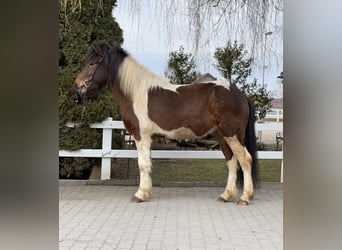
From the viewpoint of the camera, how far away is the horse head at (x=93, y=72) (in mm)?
4613

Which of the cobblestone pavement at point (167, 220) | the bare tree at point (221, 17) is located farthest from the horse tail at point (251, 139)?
the bare tree at point (221, 17)

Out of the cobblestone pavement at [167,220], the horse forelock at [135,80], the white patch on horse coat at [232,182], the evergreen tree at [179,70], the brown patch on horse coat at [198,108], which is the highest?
the evergreen tree at [179,70]

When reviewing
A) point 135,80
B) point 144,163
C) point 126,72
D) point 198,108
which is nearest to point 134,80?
point 135,80

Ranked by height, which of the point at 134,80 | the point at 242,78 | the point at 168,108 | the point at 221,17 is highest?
the point at 221,17

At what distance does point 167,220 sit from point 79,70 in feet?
9.04

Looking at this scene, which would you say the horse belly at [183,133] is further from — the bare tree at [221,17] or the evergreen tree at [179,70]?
the evergreen tree at [179,70]

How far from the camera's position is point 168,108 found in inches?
180

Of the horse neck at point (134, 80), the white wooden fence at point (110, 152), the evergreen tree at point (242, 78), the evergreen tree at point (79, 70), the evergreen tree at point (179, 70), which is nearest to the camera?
the horse neck at point (134, 80)

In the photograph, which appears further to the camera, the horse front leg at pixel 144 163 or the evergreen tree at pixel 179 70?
the evergreen tree at pixel 179 70

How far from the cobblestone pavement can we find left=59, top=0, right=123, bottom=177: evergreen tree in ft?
2.34

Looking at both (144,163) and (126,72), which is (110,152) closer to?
(144,163)

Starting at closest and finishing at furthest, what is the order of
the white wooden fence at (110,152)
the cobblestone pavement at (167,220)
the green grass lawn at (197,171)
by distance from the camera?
the cobblestone pavement at (167,220) < the white wooden fence at (110,152) < the green grass lawn at (197,171)
